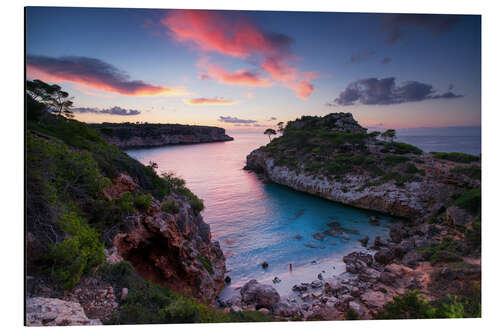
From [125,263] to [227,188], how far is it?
62.7 ft

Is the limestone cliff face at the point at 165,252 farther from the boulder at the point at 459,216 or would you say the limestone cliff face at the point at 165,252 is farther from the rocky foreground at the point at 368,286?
the boulder at the point at 459,216

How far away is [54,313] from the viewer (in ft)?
10.3

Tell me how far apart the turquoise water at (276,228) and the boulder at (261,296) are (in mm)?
1572

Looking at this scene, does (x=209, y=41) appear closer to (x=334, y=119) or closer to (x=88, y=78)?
(x=88, y=78)

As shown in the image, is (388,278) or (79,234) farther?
(388,278)

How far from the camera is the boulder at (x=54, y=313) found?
→ 3094mm

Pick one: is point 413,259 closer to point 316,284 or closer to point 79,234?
point 316,284

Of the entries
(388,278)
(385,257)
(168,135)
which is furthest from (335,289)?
(168,135)

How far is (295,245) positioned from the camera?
466 inches

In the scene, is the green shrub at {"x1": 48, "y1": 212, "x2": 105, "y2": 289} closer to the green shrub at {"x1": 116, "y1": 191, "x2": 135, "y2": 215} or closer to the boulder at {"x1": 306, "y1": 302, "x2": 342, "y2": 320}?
the green shrub at {"x1": 116, "y1": 191, "x2": 135, "y2": 215}

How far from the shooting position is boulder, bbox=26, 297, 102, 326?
3.09m

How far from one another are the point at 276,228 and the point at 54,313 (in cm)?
1214

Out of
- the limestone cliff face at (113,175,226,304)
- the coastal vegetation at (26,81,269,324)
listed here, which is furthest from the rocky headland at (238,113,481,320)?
the coastal vegetation at (26,81,269,324)
